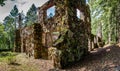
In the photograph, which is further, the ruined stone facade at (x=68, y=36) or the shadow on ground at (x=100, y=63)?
the ruined stone facade at (x=68, y=36)

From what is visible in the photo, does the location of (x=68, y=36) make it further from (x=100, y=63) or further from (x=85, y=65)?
(x=100, y=63)

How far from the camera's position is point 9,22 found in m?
76.4

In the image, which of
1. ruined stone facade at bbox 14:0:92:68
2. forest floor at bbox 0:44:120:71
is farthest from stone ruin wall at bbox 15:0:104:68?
forest floor at bbox 0:44:120:71

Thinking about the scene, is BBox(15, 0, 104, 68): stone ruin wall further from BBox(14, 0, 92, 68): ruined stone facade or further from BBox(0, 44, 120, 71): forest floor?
BBox(0, 44, 120, 71): forest floor

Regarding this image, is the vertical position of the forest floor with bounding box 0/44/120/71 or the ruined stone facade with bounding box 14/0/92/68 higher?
the ruined stone facade with bounding box 14/0/92/68

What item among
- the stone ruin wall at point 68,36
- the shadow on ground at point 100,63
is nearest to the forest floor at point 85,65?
the shadow on ground at point 100,63

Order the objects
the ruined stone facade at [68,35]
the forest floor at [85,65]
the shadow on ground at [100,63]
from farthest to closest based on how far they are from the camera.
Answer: the ruined stone facade at [68,35] → the forest floor at [85,65] → the shadow on ground at [100,63]

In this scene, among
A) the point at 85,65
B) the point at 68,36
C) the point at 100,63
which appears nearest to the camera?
the point at 100,63

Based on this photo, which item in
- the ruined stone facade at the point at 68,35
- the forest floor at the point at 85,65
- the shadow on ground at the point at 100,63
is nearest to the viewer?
the shadow on ground at the point at 100,63

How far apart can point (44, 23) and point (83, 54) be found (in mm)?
9091

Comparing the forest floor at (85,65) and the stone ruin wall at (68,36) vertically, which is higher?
the stone ruin wall at (68,36)

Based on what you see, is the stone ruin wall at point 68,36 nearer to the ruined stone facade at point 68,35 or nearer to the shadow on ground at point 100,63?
the ruined stone facade at point 68,35

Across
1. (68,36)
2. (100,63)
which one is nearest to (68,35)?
(68,36)

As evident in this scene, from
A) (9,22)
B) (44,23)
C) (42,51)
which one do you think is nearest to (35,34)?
(42,51)
